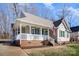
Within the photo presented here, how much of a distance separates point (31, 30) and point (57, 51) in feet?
1.95

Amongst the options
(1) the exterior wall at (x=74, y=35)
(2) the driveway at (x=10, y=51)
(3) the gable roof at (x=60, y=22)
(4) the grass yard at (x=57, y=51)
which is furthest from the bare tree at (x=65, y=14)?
(2) the driveway at (x=10, y=51)

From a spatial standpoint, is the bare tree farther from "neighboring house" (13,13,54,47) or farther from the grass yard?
the grass yard

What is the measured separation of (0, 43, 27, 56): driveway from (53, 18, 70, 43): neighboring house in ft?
2.25

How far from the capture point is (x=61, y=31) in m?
4.64

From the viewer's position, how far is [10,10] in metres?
4.55

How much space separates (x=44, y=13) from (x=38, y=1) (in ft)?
0.78

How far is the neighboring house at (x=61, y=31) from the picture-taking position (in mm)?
4625

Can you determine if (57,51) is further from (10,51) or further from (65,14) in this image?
(10,51)

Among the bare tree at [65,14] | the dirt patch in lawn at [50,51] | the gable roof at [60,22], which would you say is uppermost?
the bare tree at [65,14]

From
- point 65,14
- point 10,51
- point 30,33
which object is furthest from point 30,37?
point 65,14

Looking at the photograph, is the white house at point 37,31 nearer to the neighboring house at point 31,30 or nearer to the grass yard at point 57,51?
the neighboring house at point 31,30

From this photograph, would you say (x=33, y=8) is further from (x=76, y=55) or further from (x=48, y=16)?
(x=76, y=55)

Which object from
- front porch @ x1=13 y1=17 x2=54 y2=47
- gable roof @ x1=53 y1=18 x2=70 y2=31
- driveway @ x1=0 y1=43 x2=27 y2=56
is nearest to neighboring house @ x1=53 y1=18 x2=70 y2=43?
gable roof @ x1=53 y1=18 x2=70 y2=31

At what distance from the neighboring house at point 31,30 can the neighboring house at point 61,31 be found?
0.44ft
